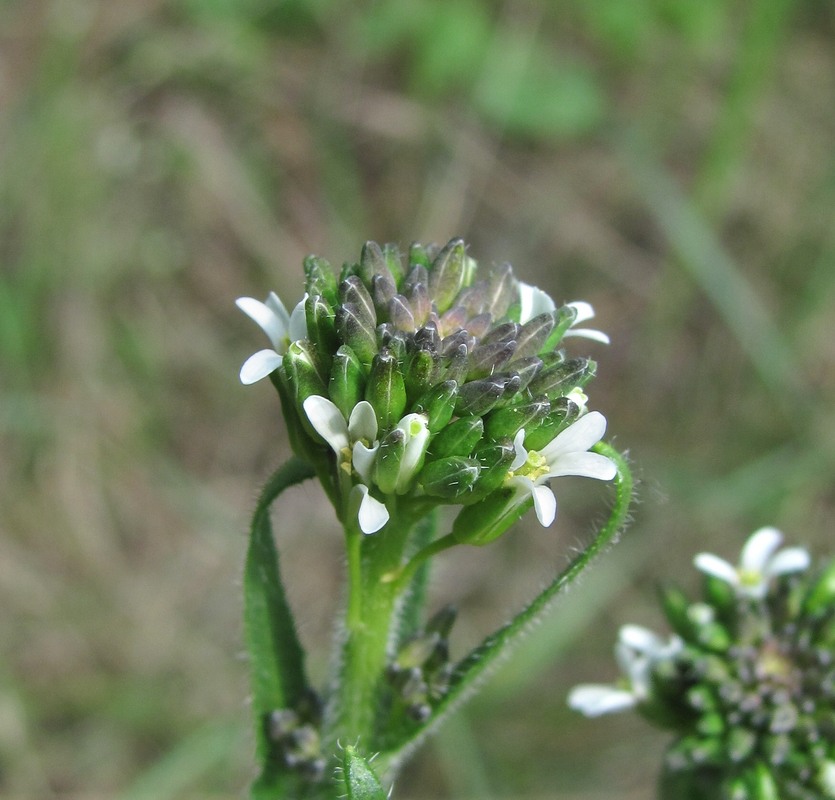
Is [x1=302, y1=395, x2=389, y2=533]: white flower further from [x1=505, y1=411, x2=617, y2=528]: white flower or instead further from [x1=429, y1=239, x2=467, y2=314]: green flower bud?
[x1=429, y1=239, x2=467, y2=314]: green flower bud

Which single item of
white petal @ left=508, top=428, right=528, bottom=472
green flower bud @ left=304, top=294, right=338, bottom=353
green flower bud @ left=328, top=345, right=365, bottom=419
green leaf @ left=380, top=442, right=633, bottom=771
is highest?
green flower bud @ left=304, top=294, right=338, bottom=353

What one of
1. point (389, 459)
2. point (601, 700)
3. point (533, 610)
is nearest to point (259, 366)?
point (389, 459)

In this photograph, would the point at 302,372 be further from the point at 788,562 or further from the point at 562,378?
the point at 788,562

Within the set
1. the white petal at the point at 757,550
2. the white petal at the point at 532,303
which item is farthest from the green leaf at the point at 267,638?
the white petal at the point at 757,550

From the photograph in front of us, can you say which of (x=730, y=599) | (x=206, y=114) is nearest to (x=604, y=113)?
(x=206, y=114)

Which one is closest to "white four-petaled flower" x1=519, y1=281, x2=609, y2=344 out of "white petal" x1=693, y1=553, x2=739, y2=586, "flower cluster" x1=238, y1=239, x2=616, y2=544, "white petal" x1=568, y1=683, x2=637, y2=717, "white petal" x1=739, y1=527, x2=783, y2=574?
"flower cluster" x1=238, y1=239, x2=616, y2=544

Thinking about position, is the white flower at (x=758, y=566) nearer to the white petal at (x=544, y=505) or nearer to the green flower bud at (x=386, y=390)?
the white petal at (x=544, y=505)
